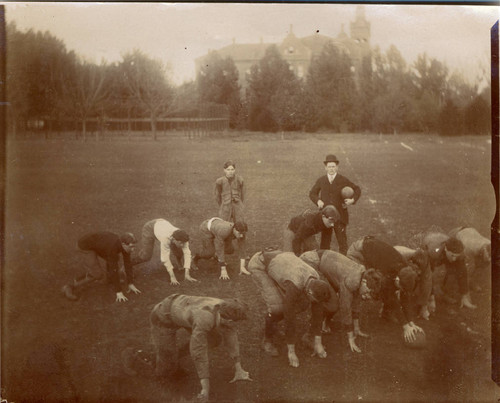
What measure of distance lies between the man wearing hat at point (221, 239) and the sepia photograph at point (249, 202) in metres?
0.01

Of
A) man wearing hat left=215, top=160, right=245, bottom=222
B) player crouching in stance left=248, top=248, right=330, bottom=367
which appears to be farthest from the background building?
player crouching in stance left=248, top=248, right=330, bottom=367

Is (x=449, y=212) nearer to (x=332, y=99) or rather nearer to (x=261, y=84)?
(x=332, y=99)

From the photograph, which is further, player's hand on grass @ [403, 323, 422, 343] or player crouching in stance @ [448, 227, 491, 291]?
player crouching in stance @ [448, 227, 491, 291]

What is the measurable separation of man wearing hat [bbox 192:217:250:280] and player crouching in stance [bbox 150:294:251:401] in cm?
30

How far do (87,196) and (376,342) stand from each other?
93.5 inches

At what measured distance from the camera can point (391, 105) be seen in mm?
4527

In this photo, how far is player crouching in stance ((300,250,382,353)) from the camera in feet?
13.7

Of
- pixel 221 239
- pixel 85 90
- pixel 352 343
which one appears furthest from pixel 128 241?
pixel 352 343

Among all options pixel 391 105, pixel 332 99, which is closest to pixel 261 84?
pixel 332 99

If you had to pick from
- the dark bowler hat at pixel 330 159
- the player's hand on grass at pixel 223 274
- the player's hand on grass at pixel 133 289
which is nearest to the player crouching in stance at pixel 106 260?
the player's hand on grass at pixel 133 289

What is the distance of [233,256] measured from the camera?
4.34 meters

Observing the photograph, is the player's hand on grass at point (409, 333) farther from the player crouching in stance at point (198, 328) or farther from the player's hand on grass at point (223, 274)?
the player's hand on grass at point (223, 274)

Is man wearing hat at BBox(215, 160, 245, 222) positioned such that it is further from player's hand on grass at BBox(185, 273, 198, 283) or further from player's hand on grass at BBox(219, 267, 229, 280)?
player's hand on grass at BBox(185, 273, 198, 283)

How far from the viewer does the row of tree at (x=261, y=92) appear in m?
4.29
